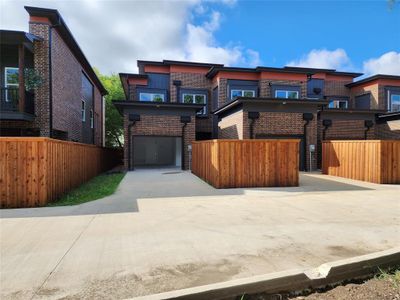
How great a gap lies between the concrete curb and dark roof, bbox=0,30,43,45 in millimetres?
12348

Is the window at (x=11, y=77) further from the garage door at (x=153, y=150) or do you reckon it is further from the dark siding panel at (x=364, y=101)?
the dark siding panel at (x=364, y=101)

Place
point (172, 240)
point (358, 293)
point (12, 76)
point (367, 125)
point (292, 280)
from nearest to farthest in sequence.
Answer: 1. point (358, 293)
2. point (292, 280)
3. point (172, 240)
4. point (12, 76)
5. point (367, 125)

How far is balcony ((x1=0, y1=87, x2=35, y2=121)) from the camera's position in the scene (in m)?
11.3

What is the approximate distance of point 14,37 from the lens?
36.6 feet

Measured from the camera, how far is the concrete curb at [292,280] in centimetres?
290

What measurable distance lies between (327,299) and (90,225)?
4.52 metres

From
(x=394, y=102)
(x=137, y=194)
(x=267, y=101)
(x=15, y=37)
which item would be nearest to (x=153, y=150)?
(x=267, y=101)

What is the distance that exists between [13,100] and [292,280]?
43.6ft

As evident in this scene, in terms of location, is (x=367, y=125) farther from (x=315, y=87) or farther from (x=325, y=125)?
(x=315, y=87)

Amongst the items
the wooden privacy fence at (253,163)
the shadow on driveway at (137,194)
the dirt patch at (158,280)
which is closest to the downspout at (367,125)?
the shadow on driveway at (137,194)

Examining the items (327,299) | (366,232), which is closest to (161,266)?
(327,299)

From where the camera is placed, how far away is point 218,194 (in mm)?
9336

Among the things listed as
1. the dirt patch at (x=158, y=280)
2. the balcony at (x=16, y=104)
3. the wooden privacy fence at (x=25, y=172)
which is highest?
the balcony at (x=16, y=104)

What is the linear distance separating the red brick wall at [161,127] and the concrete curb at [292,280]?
47.0ft
